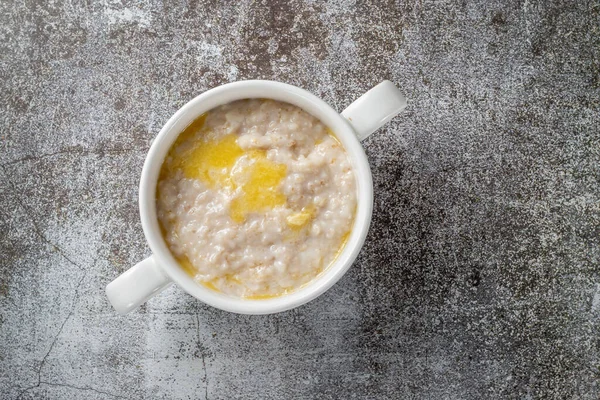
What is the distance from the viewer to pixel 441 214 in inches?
60.1

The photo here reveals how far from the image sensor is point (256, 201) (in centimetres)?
123

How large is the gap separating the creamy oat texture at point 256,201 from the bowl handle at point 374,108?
0.06m

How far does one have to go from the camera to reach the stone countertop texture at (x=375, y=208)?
1.52 meters

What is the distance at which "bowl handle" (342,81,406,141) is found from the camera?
125 cm

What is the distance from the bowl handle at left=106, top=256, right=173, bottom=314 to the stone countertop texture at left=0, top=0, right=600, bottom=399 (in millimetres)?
273

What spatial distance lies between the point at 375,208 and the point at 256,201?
0.39 m

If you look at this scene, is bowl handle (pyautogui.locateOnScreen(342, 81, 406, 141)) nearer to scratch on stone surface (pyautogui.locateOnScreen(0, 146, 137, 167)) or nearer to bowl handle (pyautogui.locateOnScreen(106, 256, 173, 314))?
bowl handle (pyautogui.locateOnScreen(106, 256, 173, 314))

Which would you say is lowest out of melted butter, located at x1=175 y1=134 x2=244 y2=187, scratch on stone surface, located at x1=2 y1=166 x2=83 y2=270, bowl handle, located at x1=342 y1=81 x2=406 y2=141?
scratch on stone surface, located at x1=2 y1=166 x2=83 y2=270

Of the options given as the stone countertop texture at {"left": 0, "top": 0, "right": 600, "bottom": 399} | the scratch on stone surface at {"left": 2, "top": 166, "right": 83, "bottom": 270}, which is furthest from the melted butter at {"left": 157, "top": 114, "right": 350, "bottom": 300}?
the scratch on stone surface at {"left": 2, "top": 166, "right": 83, "bottom": 270}

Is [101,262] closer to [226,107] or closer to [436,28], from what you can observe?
[226,107]

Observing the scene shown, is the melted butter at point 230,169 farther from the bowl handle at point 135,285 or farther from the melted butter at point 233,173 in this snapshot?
the bowl handle at point 135,285

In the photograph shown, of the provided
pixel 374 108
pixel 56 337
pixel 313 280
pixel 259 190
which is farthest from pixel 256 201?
pixel 56 337

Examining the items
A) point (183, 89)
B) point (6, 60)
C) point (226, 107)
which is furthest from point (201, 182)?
point (6, 60)

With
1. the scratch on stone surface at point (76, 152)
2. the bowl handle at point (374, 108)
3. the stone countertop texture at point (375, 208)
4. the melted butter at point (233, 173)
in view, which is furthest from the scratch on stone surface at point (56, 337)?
the bowl handle at point (374, 108)
